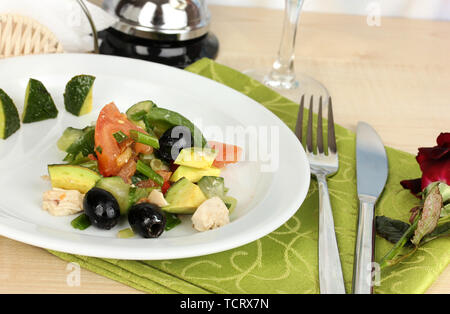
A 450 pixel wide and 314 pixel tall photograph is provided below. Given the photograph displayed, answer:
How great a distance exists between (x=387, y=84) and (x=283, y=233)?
852 mm

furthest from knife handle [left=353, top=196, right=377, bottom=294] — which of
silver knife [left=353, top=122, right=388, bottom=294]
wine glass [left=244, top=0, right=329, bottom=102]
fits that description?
wine glass [left=244, top=0, right=329, bottom=102]

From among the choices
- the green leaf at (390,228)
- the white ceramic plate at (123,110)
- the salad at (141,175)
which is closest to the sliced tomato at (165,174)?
the salad at (141,175)

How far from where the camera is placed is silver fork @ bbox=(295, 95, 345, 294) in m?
0.92

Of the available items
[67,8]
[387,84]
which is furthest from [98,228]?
[387,84]

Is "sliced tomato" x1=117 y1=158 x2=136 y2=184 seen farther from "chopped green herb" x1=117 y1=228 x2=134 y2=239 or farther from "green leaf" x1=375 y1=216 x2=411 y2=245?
"green leaf" x1=375 y1=216 x2=411 y2=245

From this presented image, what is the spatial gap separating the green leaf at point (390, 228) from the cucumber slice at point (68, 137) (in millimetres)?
578

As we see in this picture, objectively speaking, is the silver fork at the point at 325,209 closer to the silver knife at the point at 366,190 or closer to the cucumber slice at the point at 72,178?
the silver knife at the point at 366,190

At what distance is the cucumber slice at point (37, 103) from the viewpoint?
119 cm

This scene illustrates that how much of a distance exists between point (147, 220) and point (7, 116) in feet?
→ 1.41

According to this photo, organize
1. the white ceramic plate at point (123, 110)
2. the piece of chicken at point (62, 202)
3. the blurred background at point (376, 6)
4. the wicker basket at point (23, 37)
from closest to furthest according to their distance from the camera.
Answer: the white ceramic plate at point (123, 110) < the piece of chicken at point (62, 202) < the wicker basket at point (23, 37) < the blurred background at point (376, 6)
